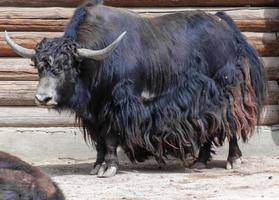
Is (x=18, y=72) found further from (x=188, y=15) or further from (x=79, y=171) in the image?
(x=188, y=15)

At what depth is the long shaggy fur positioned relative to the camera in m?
7.30

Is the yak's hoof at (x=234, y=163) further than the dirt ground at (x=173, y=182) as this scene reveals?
Yes

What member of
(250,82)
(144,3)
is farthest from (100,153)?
(144,3)

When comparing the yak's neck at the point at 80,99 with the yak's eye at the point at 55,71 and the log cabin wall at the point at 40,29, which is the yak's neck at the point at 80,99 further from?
the log cabin wall at the point at 40,29

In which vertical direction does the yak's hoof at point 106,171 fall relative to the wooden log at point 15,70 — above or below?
below

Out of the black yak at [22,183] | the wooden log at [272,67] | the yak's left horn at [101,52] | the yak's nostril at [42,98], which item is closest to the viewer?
the black yak at [22,183]

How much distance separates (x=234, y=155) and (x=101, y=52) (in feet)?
5.99

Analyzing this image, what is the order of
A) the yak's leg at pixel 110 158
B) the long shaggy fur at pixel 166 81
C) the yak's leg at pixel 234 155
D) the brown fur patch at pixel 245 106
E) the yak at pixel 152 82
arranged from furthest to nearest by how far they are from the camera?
the yak's leg at pixel 234 155 < the brown fur patch at pixel 245 106 < the yak's leg at pixel 110 158 < the long shaggy fur at pixel 166 81 < the yak at pixel 152 82

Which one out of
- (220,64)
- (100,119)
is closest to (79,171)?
(100,119)

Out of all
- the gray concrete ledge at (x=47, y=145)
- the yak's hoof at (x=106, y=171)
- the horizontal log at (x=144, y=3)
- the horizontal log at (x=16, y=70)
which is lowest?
the gray concrete ledge at (x=47, y=145)

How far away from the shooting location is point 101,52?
705 cm

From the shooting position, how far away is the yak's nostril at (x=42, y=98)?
6887 millimetres

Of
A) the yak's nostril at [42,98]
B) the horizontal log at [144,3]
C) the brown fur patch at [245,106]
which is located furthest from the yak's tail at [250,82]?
the yak's nostril at [42,98]

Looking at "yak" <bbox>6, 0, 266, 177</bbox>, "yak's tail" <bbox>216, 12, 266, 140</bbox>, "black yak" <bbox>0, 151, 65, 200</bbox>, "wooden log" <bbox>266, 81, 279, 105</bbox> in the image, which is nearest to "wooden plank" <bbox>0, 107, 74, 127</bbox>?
"yak" <bbox>6, 0, 266, 177</bbox>
